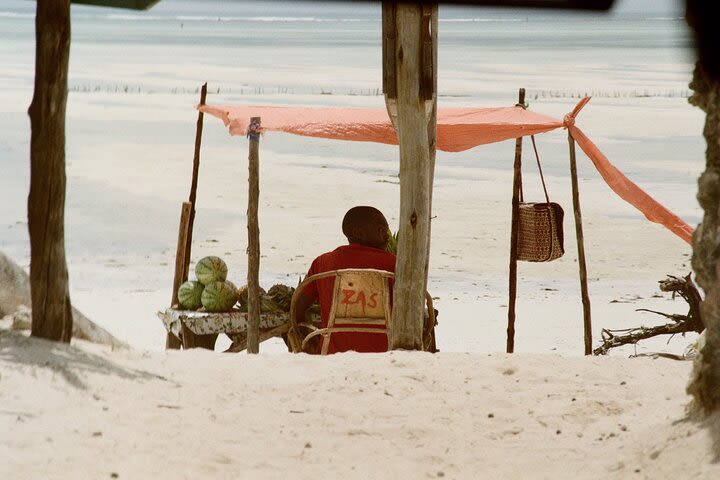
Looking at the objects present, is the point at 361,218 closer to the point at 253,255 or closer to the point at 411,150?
the point at 411,150

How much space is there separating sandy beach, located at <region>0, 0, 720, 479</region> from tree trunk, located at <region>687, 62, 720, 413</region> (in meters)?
0.20

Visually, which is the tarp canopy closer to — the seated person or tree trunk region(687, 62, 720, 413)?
the seated person

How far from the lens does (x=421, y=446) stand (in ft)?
15.6

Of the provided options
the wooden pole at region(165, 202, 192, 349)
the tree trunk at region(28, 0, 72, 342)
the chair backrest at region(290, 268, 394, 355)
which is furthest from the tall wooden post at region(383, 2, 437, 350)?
the wooden pole at region(165, 202, 192, 349)

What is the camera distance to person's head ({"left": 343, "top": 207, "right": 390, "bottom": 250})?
6965 mm

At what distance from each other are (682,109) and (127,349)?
24.6 metres

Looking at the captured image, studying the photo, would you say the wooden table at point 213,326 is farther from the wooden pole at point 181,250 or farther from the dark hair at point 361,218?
the dark hair at point 361,218

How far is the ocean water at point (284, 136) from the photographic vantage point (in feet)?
45.1

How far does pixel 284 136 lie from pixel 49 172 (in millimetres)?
18548

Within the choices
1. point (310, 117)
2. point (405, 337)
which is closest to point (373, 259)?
point (405, 337)

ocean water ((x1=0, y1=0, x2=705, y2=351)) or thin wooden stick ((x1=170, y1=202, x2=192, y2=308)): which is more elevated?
ocean water ((x1=0, y1=0, x2=705, y2=351))

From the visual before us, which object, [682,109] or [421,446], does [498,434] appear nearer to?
[421,446]

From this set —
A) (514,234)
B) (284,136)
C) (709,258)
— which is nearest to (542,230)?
(514,234)

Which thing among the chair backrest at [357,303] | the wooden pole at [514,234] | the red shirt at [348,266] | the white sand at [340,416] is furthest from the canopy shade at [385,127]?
the white sand at [340,416]
